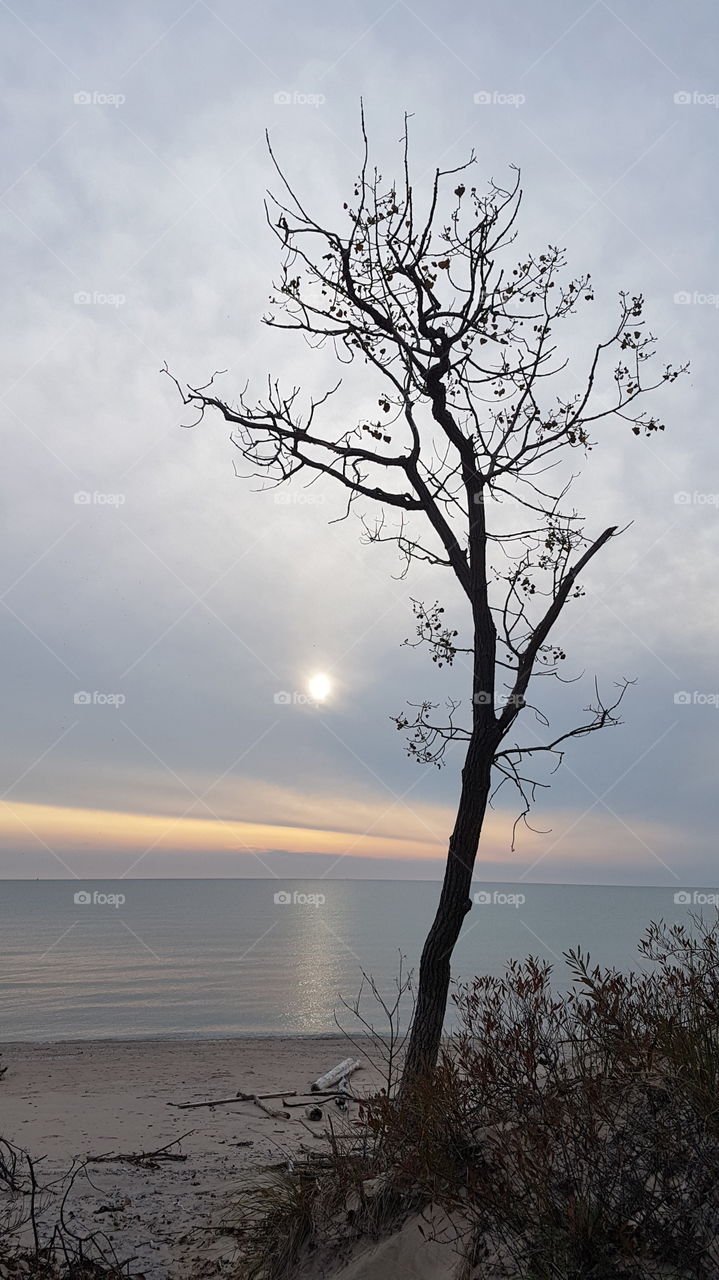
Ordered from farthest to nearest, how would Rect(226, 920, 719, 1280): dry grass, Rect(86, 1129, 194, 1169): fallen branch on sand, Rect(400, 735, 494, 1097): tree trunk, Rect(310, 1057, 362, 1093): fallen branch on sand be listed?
1. Rect(310, 1057, 362, 1093): fallen branch on sand
2. Rect(86, 1129, 194, 1169): fallen branch on sand
3. Rect(400, 735, 494, 1097): tree trunk
4. Rect(226, 920, 719, 1280): dry grass

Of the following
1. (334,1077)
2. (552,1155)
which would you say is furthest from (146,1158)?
(334,1077)

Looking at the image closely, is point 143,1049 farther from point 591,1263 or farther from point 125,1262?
point 591,1263

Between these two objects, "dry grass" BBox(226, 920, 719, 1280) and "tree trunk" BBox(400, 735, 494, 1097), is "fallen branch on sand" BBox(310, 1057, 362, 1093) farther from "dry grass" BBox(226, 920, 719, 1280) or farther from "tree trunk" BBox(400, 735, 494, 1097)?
"dry grass" BBox(226, 920, 719, 1280)

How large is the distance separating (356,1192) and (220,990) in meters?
43.1

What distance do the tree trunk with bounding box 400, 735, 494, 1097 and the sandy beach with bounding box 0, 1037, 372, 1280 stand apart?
1.68 m

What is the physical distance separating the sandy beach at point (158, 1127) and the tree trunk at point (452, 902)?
1.68m

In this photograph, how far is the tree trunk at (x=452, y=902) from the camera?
7.05m

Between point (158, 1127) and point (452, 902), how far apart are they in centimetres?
614

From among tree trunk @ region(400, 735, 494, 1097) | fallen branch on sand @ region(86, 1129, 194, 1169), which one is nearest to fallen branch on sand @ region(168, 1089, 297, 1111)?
fallen branch on sand @ region(86, 1129, 194, 1169)

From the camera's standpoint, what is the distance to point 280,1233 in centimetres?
484

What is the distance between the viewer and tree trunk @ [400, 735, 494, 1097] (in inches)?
277

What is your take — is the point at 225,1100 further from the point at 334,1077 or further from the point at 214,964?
the point at 214,964

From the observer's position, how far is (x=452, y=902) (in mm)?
7332

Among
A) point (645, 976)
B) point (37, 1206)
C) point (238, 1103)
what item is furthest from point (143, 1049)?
point (645, 976)
